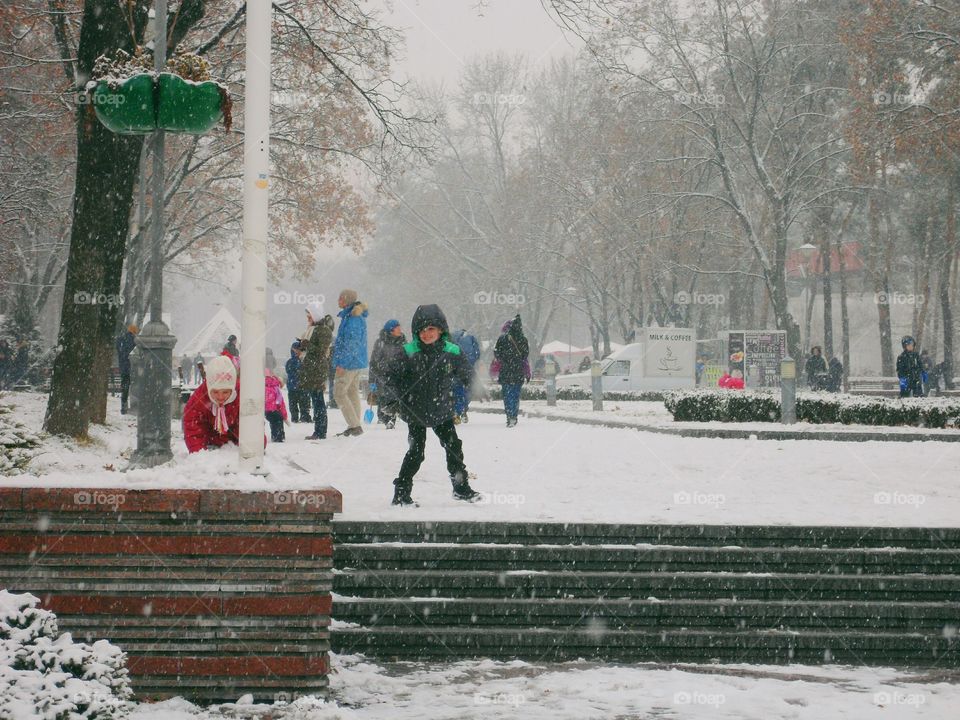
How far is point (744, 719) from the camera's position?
19.7ft

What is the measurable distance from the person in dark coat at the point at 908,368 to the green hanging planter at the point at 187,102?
1911 centimetres

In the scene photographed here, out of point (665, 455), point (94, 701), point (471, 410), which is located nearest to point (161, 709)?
point (94, 701)

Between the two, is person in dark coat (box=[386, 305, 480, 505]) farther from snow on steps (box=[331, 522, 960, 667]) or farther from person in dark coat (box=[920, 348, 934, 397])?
person in dark coat (box=[920, 348, 934, 397])

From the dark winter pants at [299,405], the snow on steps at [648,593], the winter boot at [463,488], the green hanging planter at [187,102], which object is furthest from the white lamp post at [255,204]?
the dark winter pants at [299,405]

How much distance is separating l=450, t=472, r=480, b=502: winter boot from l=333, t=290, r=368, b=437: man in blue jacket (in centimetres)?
642

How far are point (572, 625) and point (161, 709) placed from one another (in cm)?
267

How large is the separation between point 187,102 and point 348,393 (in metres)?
8.37

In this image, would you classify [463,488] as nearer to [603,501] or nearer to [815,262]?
[603,501]

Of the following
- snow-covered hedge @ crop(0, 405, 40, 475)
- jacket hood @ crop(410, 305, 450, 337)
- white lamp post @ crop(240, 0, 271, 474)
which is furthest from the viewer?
jacket hood @ crop(410, 305, 450, 337)

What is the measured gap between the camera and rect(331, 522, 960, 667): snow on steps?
7359 mm

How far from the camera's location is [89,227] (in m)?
14.8

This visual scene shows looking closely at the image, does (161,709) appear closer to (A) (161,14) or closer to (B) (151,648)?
(B) (151,648)

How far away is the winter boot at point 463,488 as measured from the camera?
32.2 feet

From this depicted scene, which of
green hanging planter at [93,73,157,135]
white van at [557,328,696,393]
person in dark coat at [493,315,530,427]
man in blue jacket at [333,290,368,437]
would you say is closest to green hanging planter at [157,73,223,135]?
green hanging planter at [93,73,157,135]
